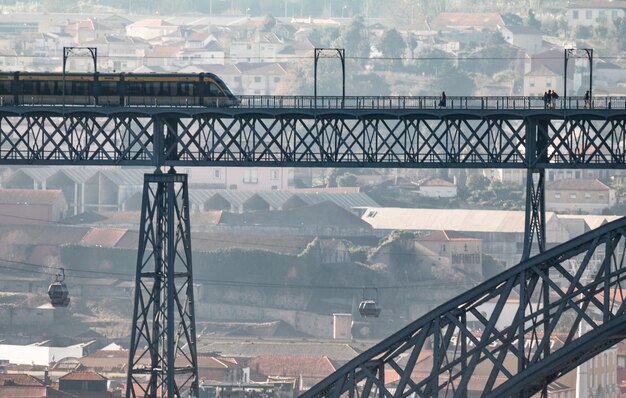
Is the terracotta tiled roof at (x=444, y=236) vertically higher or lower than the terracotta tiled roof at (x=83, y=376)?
higher

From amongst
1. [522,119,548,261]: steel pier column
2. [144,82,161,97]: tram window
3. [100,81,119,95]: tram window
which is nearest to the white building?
[100,81,119,95]: tram window

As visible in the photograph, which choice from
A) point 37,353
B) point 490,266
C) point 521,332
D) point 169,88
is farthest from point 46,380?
point 521,332

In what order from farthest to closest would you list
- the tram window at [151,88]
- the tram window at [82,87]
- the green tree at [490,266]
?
the green tree at [490,266], the tram window at [82,87], the tram window at [151,88]

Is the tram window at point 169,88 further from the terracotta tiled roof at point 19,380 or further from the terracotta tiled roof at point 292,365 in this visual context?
the terracotta tiled roof at point 292,365

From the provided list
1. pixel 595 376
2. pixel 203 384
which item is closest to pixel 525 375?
pixel 203 384

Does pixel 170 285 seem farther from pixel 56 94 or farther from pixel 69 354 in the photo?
pixel 69 354

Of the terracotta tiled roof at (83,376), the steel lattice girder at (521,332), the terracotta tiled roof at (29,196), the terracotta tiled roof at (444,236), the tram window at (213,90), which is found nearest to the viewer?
the steel lattice girder at (521,332)

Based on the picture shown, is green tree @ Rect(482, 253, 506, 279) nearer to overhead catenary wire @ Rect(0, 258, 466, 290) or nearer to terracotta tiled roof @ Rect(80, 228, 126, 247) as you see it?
overhead catenary wire @ Rect(0, 258, 466, 290)

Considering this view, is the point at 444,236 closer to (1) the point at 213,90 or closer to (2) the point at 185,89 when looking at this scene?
(1) the point at 213,90

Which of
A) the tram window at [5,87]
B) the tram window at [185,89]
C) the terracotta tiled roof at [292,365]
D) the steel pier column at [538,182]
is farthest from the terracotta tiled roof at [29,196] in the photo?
the steel pier column at [538,182]

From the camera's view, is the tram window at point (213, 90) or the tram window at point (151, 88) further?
the tram window at point (213, 90)

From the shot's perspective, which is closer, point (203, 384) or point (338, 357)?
point (203, 384)
